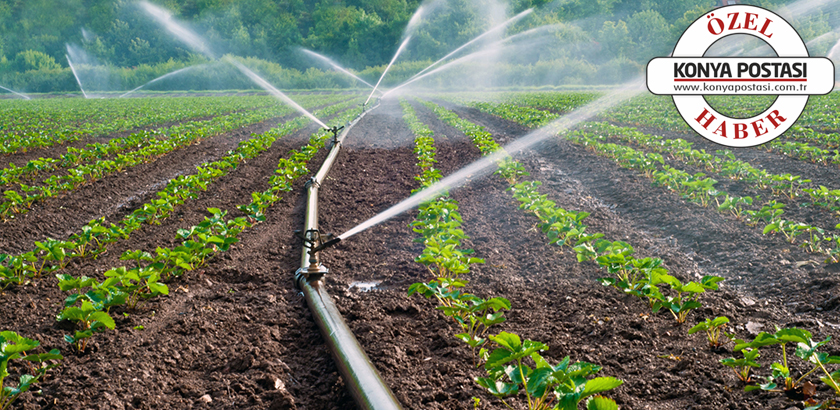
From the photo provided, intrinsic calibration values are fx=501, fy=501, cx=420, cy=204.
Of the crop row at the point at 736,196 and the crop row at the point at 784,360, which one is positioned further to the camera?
the crop row at the point at 736,196

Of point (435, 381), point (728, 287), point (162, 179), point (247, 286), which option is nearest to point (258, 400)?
point (435, 381)

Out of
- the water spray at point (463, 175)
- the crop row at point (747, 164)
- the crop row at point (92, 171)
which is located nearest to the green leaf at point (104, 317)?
the water spray at point (463, 175)

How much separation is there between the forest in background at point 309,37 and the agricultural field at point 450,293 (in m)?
45.8

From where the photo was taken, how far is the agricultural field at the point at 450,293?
2.36 m

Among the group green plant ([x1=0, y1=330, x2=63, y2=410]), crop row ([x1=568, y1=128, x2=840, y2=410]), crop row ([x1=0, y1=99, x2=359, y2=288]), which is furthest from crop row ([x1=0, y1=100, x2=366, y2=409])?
crop row ([x1=568, y1=128, x2=840, y2=410])

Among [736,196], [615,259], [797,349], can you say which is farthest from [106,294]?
[736,196]

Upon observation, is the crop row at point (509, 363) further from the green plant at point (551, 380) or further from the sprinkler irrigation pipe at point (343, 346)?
the sprinkler irrigation pipe at point (343, 346)

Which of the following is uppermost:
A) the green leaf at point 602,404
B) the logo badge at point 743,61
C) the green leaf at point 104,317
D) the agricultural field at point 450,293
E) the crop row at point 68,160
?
the logo badge at point 743,61

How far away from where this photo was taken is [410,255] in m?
4.52

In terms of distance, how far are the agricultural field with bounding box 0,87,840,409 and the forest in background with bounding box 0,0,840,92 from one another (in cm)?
4580

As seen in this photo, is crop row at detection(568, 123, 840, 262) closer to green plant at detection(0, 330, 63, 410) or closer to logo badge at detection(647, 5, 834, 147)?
logo badge at detection(647, 5, 834, 147)

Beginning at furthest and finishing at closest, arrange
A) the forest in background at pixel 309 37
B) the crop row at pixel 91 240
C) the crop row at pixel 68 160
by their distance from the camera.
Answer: the forest in background at pixel 309 37 < the crop row at pixel 68 160 < the crop row at pixel 91 240

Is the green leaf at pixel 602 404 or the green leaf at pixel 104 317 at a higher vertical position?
the green leaf at pixel 602 404

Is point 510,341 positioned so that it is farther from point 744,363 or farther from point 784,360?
point 784,360
